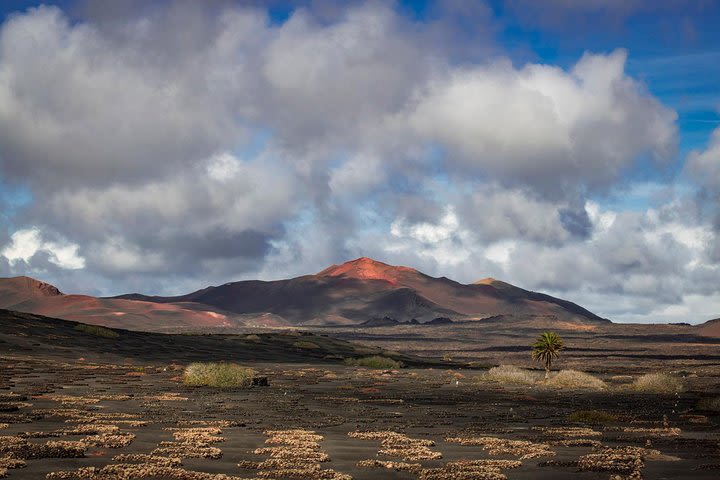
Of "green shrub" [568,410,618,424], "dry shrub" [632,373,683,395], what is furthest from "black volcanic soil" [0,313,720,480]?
"dry shrub" [632,373,683,395]

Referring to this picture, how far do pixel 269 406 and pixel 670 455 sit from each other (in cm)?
2053

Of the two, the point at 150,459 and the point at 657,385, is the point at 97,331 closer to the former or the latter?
the point at 657,385

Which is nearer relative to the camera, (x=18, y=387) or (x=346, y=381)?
(x=18, y=387)

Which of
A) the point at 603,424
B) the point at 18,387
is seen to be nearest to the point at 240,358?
the point at 18,387

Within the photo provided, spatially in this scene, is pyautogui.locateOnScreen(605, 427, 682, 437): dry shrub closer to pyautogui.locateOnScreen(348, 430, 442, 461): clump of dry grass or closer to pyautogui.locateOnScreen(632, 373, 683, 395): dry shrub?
pyautogui.locateOnScreen(348, 430, 442, 461): clump of dry grass

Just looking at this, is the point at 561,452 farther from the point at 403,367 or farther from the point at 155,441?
the point at 403,367

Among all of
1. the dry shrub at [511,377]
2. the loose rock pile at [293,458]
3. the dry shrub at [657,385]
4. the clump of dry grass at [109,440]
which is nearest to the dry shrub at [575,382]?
the dry shrub at [511,377]

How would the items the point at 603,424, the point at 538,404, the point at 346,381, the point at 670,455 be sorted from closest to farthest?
the point at 670,455 → the point at 603,424 → the point at 538,404 → the point at 346,381

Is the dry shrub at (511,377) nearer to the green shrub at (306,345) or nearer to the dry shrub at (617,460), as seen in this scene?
the green shrub at (306,345)

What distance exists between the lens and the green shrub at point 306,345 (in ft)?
362

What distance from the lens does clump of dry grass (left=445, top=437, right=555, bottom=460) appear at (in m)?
21.8

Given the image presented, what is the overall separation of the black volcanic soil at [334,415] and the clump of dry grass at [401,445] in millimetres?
195

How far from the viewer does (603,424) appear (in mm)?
32438

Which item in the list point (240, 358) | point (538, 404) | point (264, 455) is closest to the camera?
point (264, 455)
